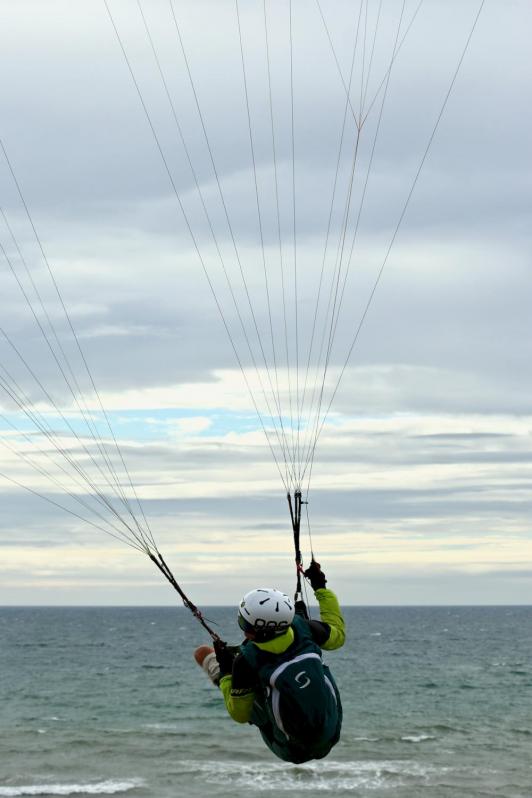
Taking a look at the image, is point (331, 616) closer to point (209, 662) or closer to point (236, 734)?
point (209, 662)

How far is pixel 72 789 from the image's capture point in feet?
105

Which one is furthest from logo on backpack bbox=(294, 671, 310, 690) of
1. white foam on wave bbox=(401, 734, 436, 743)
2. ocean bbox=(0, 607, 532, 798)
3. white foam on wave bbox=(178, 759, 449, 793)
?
white foam on wave bbox=(401, 734, 436, 743)

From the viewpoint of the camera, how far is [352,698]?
192 ft

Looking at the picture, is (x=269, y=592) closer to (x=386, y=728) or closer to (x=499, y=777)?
(x=499, y=777)

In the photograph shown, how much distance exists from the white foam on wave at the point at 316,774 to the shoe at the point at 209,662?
A: 23.5m

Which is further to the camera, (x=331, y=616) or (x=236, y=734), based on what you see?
(x=236, y=734)

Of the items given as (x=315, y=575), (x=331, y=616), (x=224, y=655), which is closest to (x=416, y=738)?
(x=315, y=575)

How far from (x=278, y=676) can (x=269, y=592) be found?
728 mm

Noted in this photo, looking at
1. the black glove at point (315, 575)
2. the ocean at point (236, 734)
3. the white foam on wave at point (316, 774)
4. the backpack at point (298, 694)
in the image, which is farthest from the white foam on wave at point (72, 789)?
the backpack at point (298, 694)

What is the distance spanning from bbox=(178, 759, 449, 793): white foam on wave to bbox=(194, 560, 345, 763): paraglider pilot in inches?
940

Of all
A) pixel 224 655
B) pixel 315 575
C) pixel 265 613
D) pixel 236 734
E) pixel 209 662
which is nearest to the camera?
pixel 265 613

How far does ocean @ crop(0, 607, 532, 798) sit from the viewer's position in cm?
3278

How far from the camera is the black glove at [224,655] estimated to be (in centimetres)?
988

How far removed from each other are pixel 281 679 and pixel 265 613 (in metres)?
0.62
